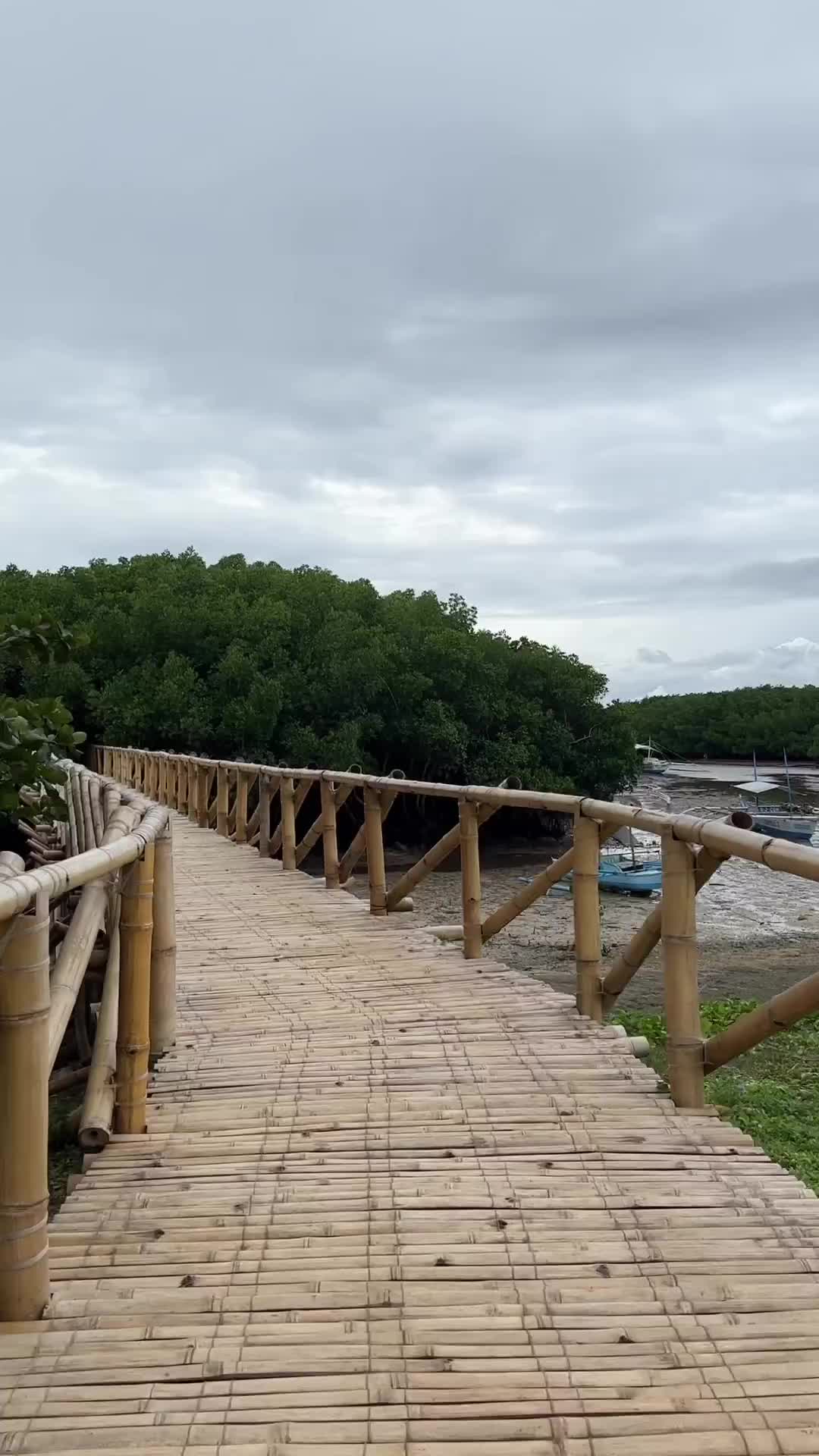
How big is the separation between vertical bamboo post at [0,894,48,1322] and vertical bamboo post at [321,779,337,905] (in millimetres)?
5495

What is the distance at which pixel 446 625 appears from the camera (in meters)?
30.7

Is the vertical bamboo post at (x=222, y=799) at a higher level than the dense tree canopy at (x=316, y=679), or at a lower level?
lower

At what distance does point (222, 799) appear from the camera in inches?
463

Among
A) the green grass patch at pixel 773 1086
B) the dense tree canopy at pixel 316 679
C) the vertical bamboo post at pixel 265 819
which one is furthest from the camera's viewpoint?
the dense tree canopy at pixel 316 679

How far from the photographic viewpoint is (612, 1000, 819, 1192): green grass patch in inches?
261

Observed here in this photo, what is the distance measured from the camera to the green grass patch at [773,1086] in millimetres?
6629

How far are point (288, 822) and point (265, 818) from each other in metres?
1.50

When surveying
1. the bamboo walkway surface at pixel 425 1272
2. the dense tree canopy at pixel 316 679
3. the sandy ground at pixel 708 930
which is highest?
the dense tree canopy at pixel 316 679

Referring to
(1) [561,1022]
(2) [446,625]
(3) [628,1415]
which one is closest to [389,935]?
(1) [561,1022]

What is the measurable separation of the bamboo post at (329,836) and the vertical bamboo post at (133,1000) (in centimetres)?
449

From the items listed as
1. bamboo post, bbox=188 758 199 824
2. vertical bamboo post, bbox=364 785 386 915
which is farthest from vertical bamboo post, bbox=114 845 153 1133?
bamboo post, bbox=188 758 199 824

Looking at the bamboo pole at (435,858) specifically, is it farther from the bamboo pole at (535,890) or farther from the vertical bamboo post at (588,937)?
the vertical bamboo post at (588,937)

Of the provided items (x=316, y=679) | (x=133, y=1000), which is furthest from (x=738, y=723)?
(x=133, y=1000)

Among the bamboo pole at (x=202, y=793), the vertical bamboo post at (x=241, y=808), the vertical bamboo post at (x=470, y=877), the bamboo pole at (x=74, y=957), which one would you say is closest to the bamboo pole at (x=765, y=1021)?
the bamboo pole at (x=74, y=957)
